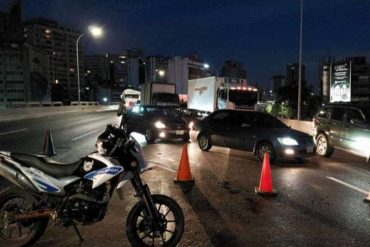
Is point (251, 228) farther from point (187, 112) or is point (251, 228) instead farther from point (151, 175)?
point (187, 112)

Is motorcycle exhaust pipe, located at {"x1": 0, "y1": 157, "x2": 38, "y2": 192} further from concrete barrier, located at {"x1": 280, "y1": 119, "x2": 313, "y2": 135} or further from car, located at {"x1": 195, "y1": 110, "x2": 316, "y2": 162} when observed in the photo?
concrete barrier, located at {"x1": 280, "y1": 119, "x2": 313, "y2": 135}

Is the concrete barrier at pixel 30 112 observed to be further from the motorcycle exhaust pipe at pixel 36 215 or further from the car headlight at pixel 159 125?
the motorcycle exhaust pipe at pixel 36 215

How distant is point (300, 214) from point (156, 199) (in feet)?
9.67

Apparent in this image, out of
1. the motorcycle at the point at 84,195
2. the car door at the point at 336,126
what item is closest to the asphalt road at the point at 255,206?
the motorcycle at the point at 84,195

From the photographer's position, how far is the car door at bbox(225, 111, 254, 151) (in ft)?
44.7

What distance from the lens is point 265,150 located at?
515 inches

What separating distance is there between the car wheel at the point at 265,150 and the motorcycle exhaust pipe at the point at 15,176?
28.6 feet

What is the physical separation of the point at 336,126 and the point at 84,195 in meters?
10.8

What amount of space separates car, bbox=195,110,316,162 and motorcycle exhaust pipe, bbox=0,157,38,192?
Answer: 8.66 meters

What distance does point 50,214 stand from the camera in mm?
5262

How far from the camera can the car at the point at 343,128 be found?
1297cm

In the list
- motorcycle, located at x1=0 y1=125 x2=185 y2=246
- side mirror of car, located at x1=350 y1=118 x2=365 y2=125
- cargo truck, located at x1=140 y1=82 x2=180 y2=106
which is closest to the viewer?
motorcycle, located at x1=0 y1=125 x2=185 y2=246

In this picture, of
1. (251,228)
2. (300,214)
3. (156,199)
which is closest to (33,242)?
(156,199)

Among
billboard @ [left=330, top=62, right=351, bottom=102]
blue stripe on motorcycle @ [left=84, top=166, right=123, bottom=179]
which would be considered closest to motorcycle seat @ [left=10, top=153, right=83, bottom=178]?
blue stripe on motorcycle @ [left=84, top=166, right=123, bottom=179]
